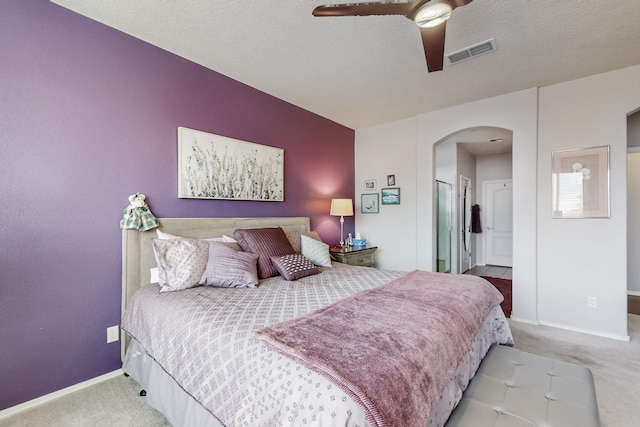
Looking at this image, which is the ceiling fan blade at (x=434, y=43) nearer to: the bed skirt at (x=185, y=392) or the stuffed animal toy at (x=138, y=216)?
the bed skirt at (x=185, y=392)

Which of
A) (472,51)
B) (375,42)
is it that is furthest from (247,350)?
(472,51)

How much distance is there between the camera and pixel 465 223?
19.6 feet

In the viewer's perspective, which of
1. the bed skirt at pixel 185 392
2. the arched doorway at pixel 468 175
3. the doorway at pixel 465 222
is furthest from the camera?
the doorway at pixel 465 222

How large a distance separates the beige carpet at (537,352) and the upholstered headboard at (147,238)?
37 centimetres

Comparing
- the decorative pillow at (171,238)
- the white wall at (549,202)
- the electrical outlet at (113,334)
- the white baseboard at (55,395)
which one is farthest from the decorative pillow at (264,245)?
the white wall at (549,202)

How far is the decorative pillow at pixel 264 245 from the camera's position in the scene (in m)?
2.42

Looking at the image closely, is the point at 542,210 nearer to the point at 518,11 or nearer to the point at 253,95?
the point at 518,11

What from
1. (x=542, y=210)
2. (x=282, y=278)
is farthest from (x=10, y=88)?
(x=542, y=210)

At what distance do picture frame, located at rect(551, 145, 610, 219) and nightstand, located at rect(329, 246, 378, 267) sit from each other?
2195 mm

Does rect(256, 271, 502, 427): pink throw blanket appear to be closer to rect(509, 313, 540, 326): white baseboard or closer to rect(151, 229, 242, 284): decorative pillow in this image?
rect(151, 229, 242, 284): decorative pillow

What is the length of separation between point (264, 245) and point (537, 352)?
103 inches

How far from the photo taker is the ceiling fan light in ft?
4.71

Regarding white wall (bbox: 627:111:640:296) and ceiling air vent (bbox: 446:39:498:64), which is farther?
white wall (bbox: 627:111:640:296)

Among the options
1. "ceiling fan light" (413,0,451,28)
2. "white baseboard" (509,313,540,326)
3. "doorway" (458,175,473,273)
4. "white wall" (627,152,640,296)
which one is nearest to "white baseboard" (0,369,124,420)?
"ceiling fan light" (413,0,451,28)
